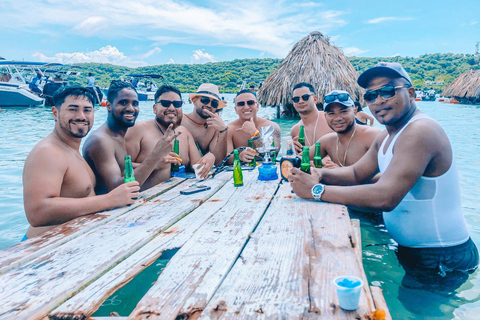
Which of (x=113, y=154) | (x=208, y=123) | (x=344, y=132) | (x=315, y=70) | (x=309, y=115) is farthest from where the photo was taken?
(x=315, y=70)

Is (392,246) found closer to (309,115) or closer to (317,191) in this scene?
(317,191)

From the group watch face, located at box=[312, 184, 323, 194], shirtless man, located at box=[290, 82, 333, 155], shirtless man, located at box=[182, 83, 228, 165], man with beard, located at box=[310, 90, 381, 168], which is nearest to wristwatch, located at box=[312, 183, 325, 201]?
watch face, located at box=[312, 184, 323, 194]

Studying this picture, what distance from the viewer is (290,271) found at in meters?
1.45

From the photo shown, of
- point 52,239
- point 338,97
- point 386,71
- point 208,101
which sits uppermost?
point 386,71

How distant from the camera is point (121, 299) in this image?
104 inches

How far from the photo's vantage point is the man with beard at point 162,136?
146 inches

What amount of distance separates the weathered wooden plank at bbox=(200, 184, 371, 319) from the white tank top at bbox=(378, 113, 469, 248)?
1.77 ft

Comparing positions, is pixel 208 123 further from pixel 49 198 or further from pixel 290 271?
pixel 290 271

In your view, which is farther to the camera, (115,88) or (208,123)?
(208,123)

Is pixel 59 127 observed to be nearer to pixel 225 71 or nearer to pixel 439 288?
pixel 439 288

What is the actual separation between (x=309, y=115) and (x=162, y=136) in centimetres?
263

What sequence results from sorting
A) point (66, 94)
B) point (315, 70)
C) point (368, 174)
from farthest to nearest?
point (315, 70) → point (368, 174) → point (66, 94)

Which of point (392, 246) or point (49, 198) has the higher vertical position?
point (49, 198)

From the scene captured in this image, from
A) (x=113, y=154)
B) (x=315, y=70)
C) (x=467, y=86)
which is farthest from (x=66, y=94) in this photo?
(x=467, y=86)
